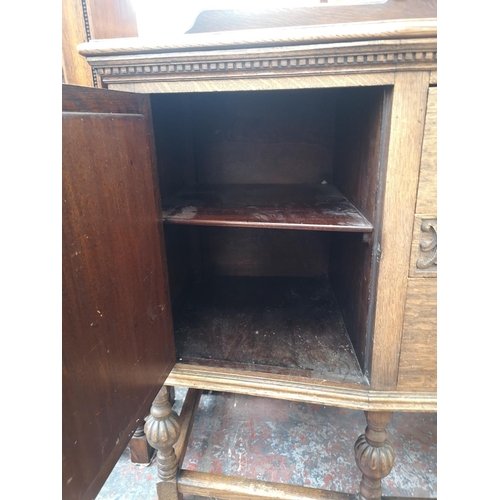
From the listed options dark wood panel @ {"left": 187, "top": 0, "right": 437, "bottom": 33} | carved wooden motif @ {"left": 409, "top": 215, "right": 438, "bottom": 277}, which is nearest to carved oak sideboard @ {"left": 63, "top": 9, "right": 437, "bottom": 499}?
Result: carved wooden motif @ {"left": 409, "top": 215, "right": 438, "bottom": 277}

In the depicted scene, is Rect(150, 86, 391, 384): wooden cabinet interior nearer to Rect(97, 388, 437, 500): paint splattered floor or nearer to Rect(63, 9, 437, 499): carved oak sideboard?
Rect(63, 9, 437, 499): carved oak sideboard

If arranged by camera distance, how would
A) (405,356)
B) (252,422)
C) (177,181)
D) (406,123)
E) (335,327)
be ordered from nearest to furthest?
1. (406,123)
2. (405,356)
3. (335,327)
4. (177,181)
5. (252,422)

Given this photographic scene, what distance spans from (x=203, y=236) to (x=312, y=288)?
16.2 inches

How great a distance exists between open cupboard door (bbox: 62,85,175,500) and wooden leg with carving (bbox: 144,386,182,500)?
217mm

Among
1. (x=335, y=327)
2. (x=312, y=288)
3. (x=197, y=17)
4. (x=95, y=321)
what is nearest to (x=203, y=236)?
(x=312, y=288)

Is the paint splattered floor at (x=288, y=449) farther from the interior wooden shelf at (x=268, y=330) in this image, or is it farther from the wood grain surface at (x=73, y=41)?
the wood grain surface at (x=73, y=41)

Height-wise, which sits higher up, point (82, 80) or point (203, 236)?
point (82, 80)

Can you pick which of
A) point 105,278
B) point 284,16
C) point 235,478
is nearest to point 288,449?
point 235,478

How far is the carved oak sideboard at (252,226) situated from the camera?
408mm

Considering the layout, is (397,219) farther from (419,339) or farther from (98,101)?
(98,101)

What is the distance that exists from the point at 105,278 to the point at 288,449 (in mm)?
891
